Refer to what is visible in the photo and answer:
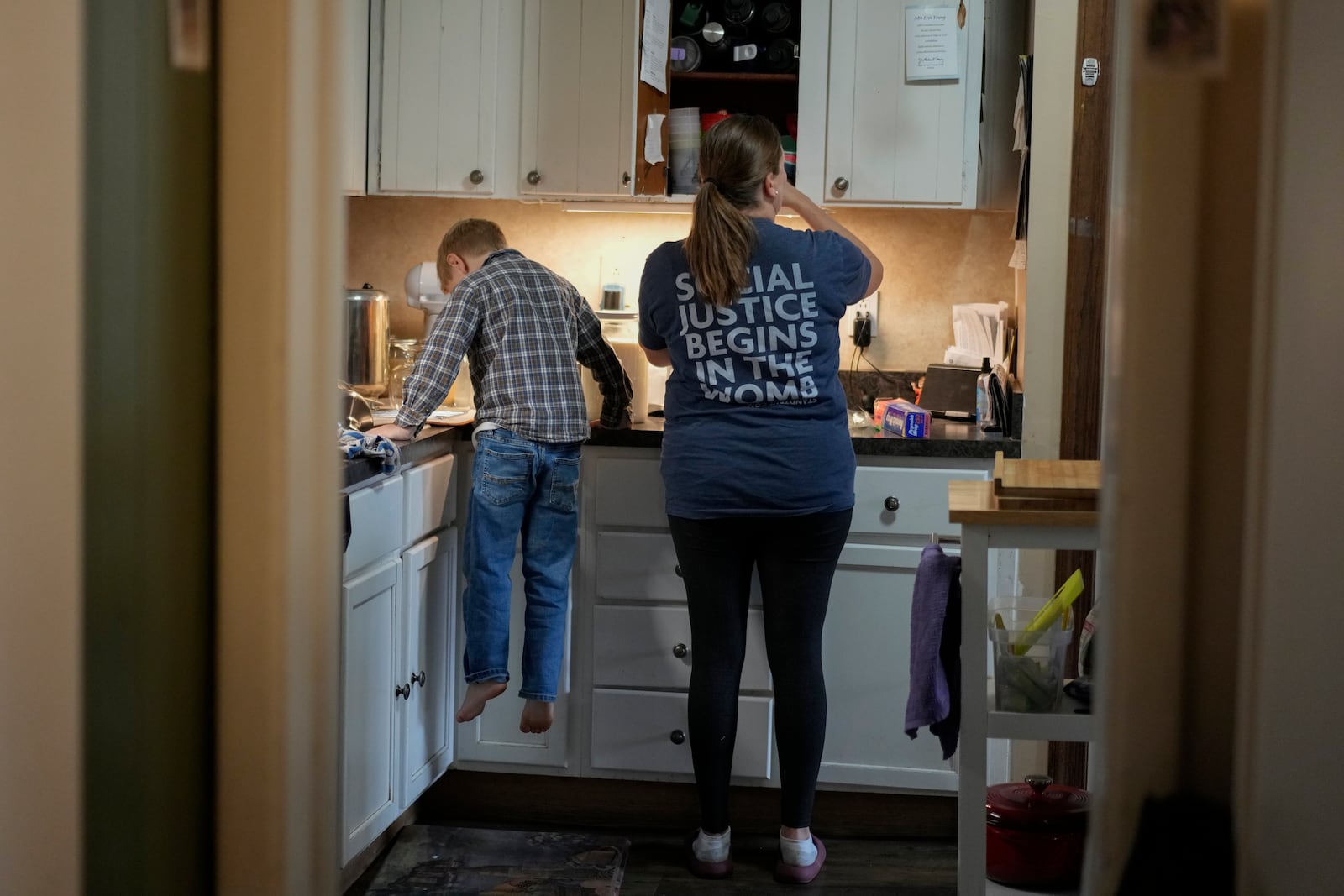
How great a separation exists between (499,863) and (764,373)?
3.68 feet

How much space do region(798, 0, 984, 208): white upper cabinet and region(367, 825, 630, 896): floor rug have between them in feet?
5.01

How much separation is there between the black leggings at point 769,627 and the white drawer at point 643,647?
11.1 inches

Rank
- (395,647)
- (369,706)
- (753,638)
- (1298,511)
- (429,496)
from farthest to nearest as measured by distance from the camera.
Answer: (753,638)
(429,496)
(395,647)
(369,706)
(1298,511)

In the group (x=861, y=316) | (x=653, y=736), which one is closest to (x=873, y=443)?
(x=861, y=316)

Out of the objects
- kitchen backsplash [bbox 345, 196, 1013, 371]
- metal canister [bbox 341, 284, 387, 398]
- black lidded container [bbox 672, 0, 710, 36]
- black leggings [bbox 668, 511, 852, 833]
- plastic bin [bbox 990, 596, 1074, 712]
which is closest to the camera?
plastic bin [bbox 990, 596, 1074, 712]

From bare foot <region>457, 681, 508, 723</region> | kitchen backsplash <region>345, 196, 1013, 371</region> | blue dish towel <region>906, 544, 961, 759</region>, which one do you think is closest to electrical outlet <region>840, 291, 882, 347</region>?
kitchen backsplash <region>345, 196, 1013, 371</region>

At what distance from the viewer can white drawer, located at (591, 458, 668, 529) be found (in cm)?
267

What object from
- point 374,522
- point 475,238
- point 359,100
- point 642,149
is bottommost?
point 374,522

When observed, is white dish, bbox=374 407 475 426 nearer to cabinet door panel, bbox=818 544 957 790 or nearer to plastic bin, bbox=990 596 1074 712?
cabinet door panel, bbox=818 544 957 790

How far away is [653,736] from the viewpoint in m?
2.74

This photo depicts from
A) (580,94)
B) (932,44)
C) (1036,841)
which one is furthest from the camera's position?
(580,94)

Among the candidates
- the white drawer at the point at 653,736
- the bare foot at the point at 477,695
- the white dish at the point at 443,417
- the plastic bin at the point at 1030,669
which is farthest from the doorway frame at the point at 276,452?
the white drawer at the point at 653,736

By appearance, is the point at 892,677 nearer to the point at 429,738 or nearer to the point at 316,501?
the point at 429,738

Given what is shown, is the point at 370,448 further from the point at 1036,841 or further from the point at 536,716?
the point at 1036,841
